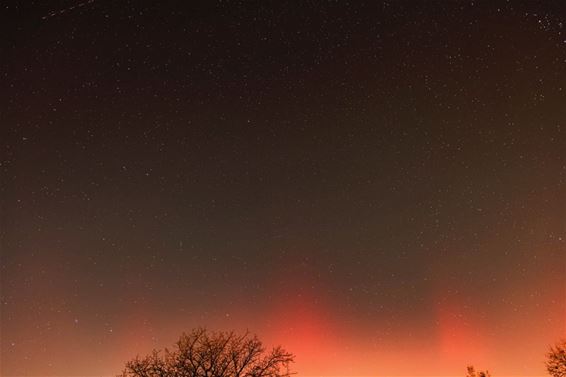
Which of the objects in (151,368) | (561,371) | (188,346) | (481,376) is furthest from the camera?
(481,376)

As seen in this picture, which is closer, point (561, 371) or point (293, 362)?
point (293, 362)

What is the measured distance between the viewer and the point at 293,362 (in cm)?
2816

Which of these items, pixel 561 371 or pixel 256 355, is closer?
pixel 256 355

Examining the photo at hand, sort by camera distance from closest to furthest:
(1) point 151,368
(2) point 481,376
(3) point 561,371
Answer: (1) point 151,368
(3) point 561,371
(2) point 481,376

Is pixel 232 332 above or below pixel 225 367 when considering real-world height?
above

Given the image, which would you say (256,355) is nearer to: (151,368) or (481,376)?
(151,368)

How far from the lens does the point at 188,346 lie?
2870 cm

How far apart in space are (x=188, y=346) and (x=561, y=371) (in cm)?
3272

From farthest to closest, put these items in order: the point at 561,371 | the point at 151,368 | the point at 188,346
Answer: the point at 561,371 → the point at 188,346 → the point at 151,368

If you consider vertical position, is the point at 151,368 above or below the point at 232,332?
below

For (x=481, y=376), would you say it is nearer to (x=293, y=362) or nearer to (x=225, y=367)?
(x=293, y=362)

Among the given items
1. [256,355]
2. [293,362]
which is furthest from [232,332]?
[293,362]

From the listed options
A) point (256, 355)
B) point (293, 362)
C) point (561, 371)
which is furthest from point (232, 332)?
point (561, 371)

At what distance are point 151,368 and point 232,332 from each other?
5.61m
